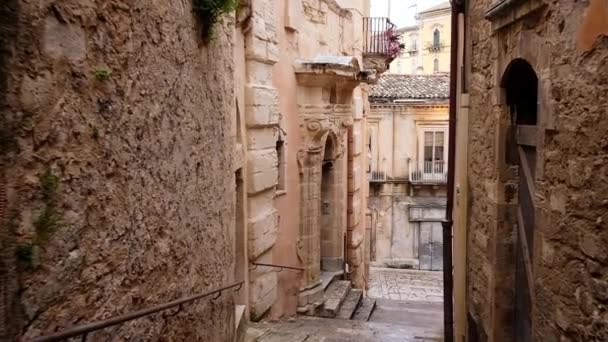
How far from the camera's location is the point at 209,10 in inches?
177

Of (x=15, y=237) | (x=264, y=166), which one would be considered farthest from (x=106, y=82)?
(x=264, y=166)

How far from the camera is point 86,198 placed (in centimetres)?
271

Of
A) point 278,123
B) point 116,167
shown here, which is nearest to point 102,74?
point 116,167

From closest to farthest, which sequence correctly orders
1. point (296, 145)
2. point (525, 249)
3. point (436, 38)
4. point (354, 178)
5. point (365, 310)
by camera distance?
point (525, 249) → point (296, 145) → point (365, 310) → point (354, 178) → point (436, 38)

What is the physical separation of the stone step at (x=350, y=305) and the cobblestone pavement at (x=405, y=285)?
4.76 metres

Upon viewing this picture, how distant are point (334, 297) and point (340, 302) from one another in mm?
178

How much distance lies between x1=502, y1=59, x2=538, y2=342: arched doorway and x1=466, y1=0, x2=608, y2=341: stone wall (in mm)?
66

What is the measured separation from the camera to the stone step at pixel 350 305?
11583 mm

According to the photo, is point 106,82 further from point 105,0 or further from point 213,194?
point 213,194

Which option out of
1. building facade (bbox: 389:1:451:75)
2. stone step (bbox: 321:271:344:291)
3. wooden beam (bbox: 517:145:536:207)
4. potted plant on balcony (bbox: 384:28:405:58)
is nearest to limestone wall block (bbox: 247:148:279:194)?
stone step (bbox: 321:271:344:291)

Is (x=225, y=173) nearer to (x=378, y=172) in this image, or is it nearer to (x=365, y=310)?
(x=365, y=310)

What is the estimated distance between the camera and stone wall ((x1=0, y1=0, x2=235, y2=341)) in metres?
2.23

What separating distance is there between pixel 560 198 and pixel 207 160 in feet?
8.09

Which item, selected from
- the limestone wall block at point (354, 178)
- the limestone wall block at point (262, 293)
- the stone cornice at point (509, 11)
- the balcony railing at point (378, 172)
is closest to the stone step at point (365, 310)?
the limestone wall block at point (262, 293)
